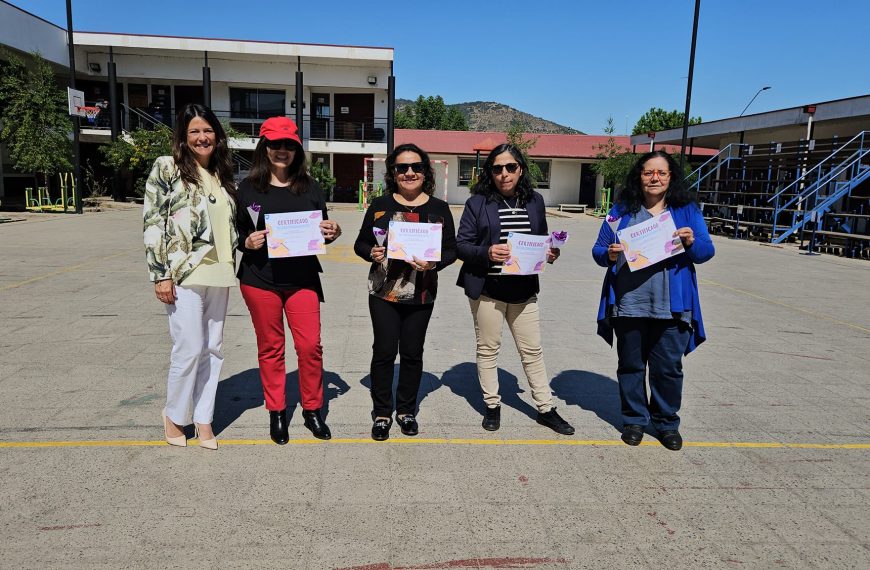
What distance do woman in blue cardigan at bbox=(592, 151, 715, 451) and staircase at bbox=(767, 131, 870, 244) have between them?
661 inches

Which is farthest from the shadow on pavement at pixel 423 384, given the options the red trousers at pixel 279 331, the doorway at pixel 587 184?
the doorway at pixel 587 184

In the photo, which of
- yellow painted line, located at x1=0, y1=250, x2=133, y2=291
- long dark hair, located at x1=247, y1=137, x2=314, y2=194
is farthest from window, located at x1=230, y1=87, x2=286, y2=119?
long dark hair, located at x1=247, y1=137, x2=314, y2=194

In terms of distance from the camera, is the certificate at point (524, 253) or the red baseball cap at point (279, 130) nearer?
the red baseball cap at point (279, 130)

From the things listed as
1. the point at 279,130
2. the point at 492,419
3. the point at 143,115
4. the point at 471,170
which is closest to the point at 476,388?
the point at 492,419

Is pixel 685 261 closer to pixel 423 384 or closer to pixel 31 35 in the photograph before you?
pixel 423 384

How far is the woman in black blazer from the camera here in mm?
3973

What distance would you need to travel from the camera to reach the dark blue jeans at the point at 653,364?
3.96 m

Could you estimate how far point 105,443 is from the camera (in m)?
3.85

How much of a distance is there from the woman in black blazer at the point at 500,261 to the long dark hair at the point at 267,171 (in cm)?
108

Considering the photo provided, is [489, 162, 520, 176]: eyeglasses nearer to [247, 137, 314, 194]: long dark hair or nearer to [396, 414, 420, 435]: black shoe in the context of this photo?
[247, 137, 314, 194]: long dark hair

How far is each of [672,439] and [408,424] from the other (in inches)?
69.3

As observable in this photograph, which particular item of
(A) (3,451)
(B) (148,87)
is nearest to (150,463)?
(A) (3,451)

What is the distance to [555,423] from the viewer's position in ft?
13.9

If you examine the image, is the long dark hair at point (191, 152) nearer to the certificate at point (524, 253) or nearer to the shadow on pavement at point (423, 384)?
the certificate at point (524, 253)
